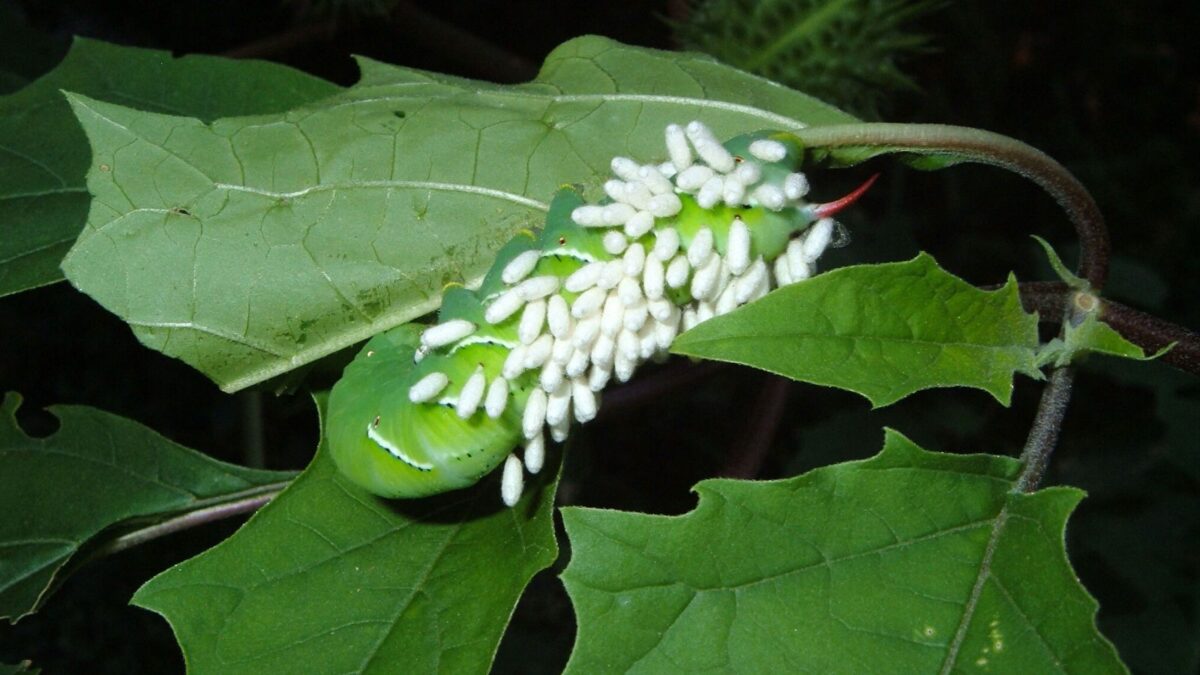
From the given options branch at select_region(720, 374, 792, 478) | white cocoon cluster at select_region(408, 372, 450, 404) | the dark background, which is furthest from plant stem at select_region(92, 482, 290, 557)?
branch at select_region(720, 374, 792, 478)

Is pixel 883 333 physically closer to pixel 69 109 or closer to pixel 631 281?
pixel 631 281

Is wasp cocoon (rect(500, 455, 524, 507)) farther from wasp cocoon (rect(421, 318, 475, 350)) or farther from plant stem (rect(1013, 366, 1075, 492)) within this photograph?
plant stem (rect(1013, 366, 1075, 492))

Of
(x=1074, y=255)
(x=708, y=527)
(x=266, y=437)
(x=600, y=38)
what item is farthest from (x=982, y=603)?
(x=1074, y=255)

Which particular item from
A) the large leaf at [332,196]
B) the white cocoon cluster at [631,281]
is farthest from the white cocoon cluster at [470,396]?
the large leaf at [332,196]

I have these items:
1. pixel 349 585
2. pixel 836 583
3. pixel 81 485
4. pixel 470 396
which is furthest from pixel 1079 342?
pixel 81 485

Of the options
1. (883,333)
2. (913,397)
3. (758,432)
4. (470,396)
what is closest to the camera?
(883,333)

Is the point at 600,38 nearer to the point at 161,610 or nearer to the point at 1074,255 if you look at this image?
the point at 161,610

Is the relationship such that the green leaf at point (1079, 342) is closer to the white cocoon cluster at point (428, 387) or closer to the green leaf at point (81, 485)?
the white cocoon cluster at point (428, 387)
